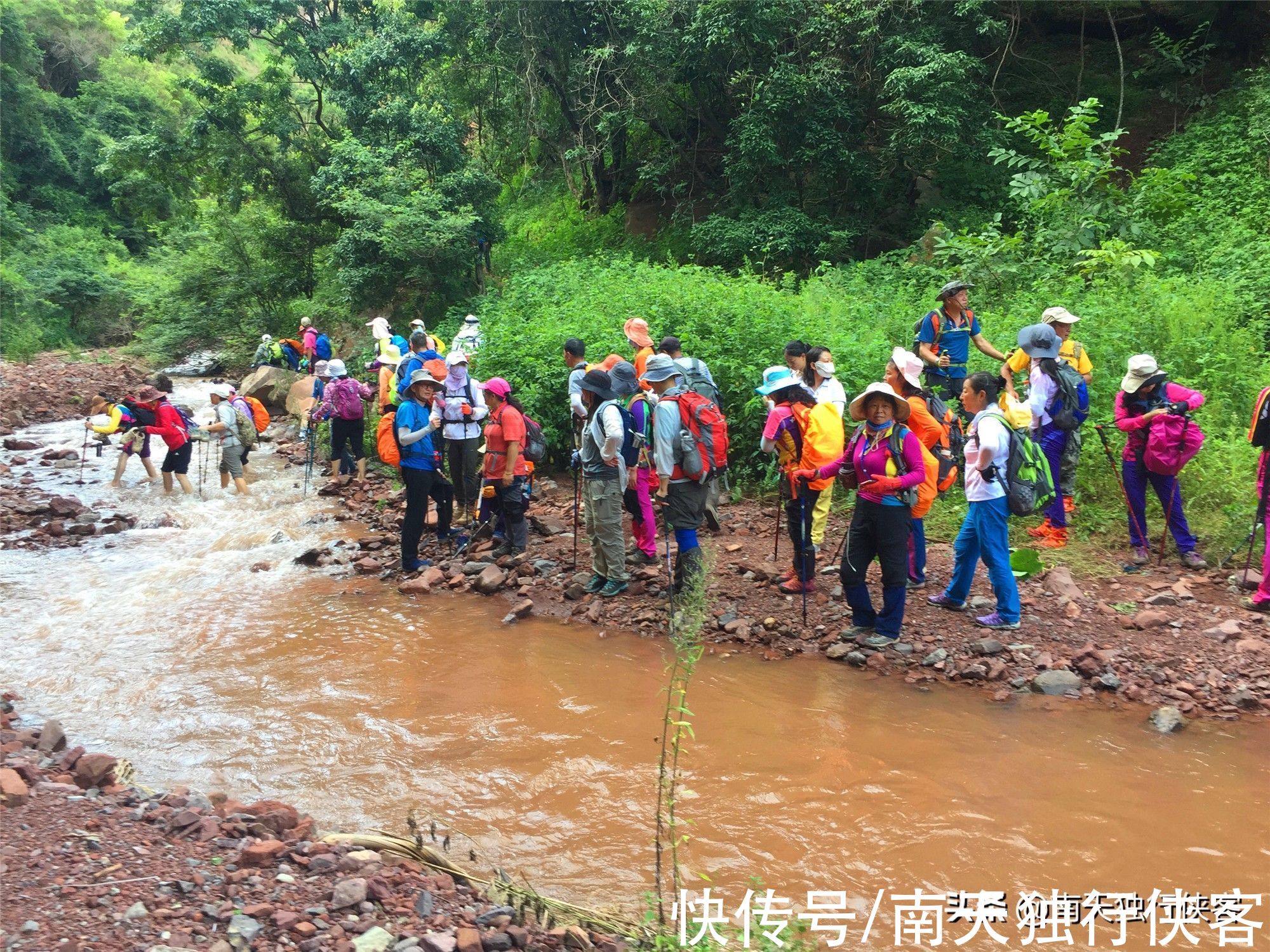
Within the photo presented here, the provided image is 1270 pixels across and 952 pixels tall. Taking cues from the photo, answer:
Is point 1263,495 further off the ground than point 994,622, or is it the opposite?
point 1263,495

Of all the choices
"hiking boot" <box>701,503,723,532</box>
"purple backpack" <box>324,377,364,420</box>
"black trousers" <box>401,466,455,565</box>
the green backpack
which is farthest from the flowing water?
"purple backpack" <box>324,377,364,420</box>

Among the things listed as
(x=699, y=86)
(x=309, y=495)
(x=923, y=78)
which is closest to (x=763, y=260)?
(x=923, y=78)

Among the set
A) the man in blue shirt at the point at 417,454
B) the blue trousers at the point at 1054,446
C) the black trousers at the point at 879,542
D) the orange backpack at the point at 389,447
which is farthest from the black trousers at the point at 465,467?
the blue trousers at the point at 1054,446

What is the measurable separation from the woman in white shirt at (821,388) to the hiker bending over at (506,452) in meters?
2.88

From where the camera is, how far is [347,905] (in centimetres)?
350

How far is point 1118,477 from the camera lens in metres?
8.34

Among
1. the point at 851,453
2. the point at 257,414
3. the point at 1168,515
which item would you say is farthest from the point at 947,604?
the point at 257,414

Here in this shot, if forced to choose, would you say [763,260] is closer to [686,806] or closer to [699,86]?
[699,86]

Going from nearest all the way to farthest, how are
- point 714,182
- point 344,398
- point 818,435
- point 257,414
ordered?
point 818,435 → point 344,398 → point 257,414 → point 714,182

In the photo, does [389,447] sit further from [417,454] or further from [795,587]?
[795,587]

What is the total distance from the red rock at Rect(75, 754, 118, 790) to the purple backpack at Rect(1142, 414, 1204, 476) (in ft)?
26.7

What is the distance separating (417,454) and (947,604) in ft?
17.0

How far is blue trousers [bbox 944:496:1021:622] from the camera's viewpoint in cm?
667

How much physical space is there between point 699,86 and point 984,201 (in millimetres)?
7223
